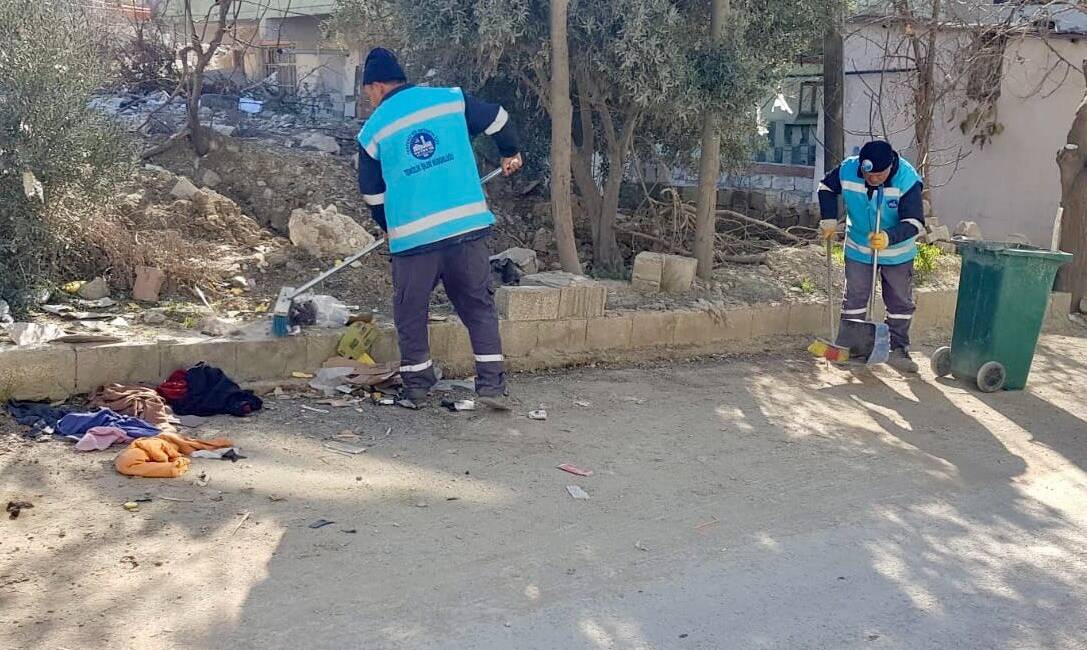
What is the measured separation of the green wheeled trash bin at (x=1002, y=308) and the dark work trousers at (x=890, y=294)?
398 mm

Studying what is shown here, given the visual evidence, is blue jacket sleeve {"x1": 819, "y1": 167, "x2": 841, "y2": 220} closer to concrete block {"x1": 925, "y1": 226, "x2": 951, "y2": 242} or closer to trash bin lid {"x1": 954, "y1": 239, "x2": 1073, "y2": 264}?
trash bin lid {"x1": 954, "y1": 239, "x2": 1073, "y2": 264}

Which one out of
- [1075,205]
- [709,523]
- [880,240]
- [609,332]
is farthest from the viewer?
[1075,205]

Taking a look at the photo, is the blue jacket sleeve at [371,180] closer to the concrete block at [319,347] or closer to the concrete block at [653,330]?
the concrete block at [319,347]

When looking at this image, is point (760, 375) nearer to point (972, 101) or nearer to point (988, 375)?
point (988, 375)

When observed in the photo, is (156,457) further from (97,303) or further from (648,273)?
(648,273)

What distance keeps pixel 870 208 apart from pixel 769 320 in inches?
50.6

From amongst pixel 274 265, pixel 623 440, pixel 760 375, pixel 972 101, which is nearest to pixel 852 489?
pixel 623 440

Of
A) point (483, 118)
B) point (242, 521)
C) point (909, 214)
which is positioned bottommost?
point (242, 521)

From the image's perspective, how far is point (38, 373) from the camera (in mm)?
5551

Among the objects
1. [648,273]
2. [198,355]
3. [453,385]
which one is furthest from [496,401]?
[648,273]

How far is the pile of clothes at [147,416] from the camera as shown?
188 inches

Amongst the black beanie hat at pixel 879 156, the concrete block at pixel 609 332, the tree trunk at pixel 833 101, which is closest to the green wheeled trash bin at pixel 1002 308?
the black beanie hat at pixel 879 156

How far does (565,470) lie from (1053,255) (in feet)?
13.2

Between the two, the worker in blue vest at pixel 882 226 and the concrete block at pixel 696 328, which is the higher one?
the worker in blue vest at pixel 882 226
